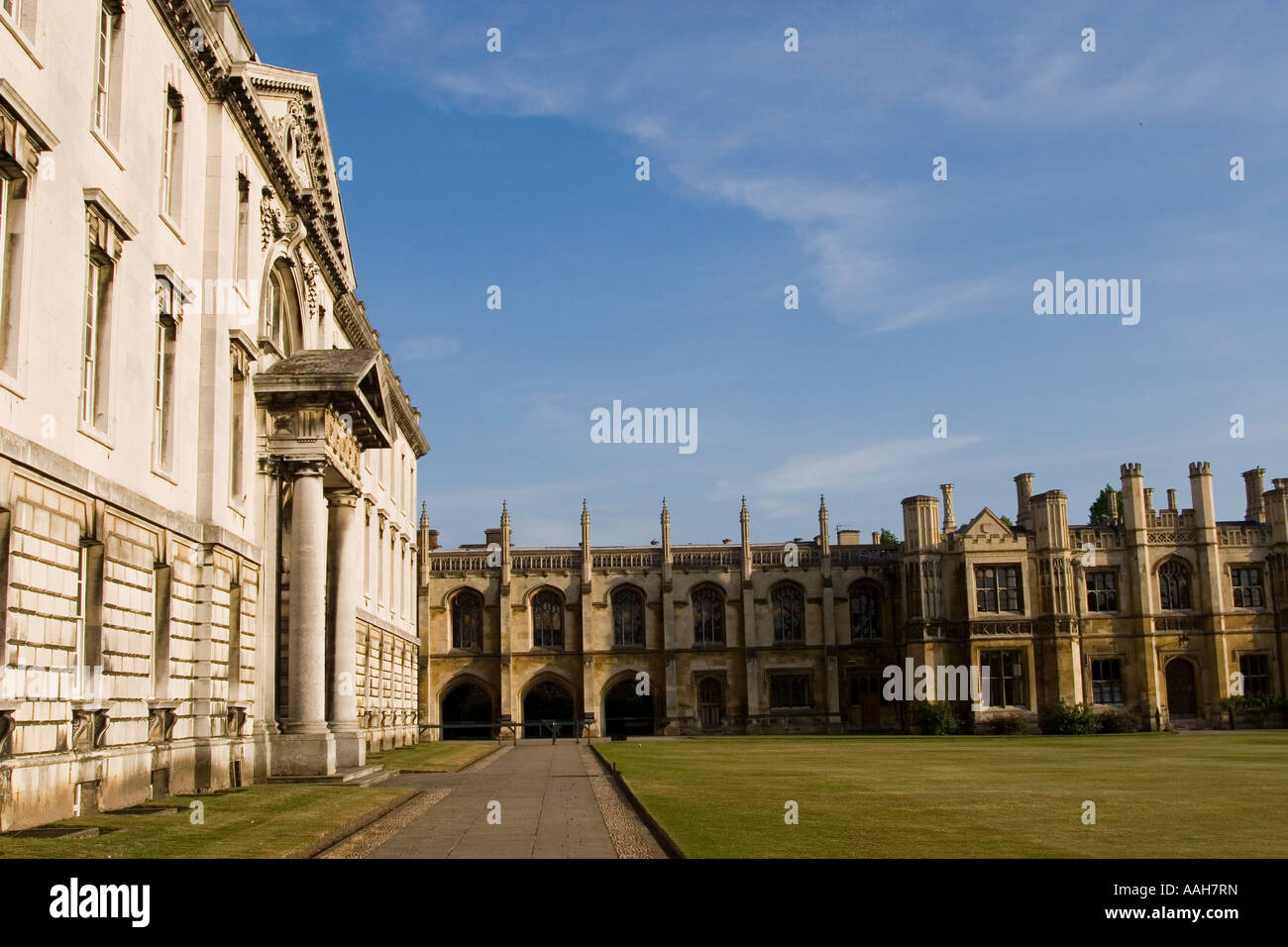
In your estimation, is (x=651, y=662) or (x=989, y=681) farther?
(x=651, y=662)

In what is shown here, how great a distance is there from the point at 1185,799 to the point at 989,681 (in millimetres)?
44515

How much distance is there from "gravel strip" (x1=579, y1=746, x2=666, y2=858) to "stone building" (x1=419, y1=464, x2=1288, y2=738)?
1570 inches

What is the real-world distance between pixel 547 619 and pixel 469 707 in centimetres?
634

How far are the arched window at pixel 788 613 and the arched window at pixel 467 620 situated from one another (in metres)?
15.8

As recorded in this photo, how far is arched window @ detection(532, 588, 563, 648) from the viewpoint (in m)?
69.1

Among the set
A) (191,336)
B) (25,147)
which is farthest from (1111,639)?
(25,147)

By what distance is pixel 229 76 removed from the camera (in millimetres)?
23719

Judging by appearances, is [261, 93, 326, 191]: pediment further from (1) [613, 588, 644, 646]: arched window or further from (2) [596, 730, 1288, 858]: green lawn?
(1) [613, 588, 644, 646]: arched window

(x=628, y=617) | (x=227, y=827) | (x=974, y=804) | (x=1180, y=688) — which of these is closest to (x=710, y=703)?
(x=628, y=617)

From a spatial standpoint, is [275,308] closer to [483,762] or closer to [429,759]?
[429,759]

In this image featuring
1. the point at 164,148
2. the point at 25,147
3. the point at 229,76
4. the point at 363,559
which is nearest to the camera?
the point at 25,147

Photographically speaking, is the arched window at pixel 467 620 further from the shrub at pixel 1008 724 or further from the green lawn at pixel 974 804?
the green lawn at pixel 974 804

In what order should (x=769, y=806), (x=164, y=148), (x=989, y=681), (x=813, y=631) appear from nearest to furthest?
(x=769, y=806)
(x=164, y=148)
(x=989, y=681)
(x=813, y=631)
